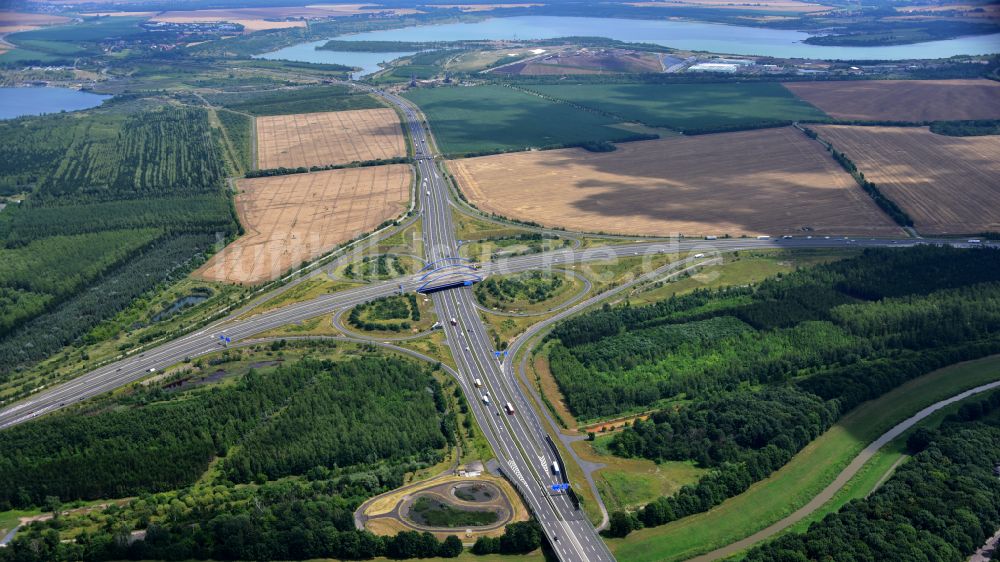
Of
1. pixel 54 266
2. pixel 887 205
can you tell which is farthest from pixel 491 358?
pixel 887 205

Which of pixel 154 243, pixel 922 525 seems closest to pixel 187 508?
pixel 922 525

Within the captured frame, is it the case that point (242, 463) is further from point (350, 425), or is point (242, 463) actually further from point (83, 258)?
point (83, 258)

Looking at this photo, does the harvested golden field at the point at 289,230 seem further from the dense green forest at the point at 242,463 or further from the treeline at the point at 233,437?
the treeline at the point at 233,437

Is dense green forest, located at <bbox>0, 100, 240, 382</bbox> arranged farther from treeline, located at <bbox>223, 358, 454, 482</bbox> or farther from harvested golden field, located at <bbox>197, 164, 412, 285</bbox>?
treeline, located at <bbox>223, 358, 454, 482</bbox>

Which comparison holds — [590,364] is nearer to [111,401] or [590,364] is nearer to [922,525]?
[922,525]

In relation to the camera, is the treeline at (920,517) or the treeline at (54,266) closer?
the treeline at (920,517)

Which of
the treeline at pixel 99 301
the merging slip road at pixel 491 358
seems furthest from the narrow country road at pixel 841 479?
the treeline at pixel 99 301
